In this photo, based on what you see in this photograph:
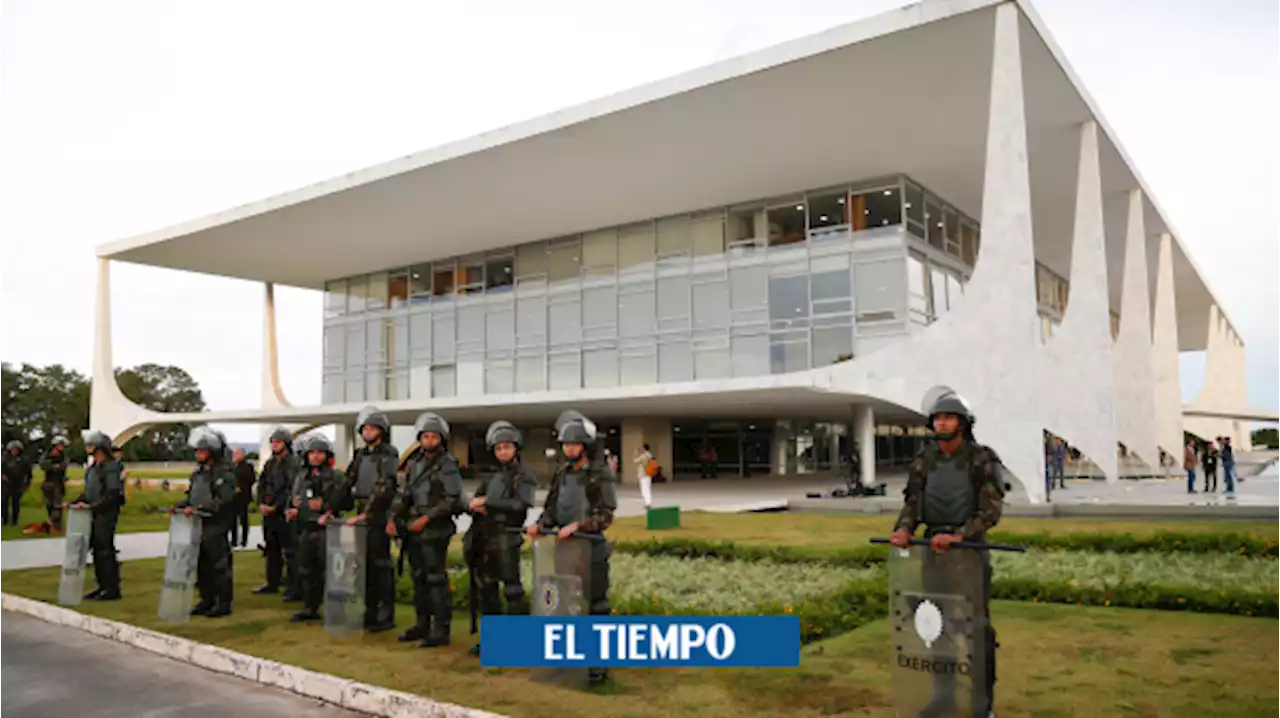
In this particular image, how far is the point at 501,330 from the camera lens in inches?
1511

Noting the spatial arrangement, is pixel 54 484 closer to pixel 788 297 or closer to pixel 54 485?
pixel 54 485

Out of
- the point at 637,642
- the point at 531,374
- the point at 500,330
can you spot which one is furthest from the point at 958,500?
the point at 500,330

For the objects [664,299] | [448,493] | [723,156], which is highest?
[723,156]

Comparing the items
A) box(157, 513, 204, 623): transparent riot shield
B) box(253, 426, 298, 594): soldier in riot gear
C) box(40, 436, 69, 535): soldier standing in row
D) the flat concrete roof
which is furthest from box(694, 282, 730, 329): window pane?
box(157, 513, 204, 623): transparent riot shield

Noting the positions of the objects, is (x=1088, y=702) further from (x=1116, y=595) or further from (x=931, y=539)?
(x=1116, y=595)

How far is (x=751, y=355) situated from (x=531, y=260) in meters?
10.9

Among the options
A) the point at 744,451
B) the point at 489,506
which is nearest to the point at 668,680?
the point at 489,506

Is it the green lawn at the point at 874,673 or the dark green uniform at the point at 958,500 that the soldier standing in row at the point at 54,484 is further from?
the dark green uniform at the point at 958,500

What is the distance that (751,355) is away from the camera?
31984mm

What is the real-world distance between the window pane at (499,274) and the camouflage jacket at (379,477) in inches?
1158

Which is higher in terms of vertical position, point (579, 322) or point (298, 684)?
point (579, 322)

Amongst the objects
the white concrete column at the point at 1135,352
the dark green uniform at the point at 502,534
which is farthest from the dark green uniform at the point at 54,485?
the white concrete column at the point at 1135,352

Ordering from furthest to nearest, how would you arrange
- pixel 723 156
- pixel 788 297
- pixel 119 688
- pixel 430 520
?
1. pixel 788 297
2. pixel 723 156
3. pixel 430 520
4. pixel 119 688

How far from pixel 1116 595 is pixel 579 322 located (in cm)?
2771
